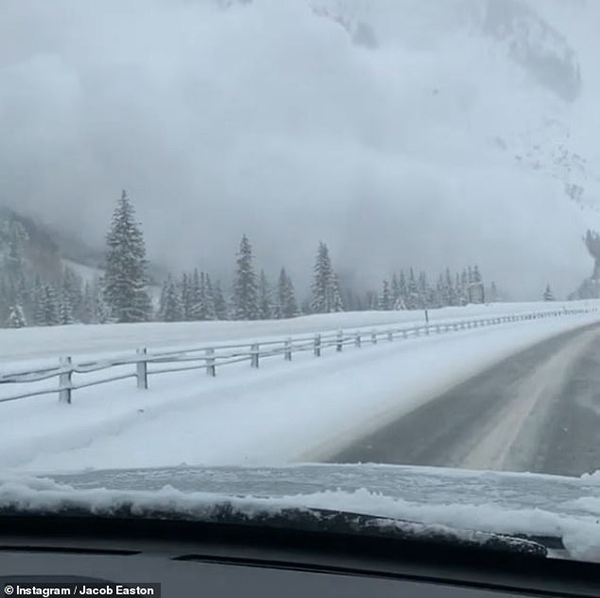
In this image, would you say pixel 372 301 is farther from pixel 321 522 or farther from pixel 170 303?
pixel 321 522

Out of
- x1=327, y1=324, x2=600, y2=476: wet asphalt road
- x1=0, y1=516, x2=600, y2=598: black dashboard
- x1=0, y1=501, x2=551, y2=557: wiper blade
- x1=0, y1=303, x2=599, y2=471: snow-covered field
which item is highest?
x1=0, y1=501, x2=551, y2=557: wiper blade

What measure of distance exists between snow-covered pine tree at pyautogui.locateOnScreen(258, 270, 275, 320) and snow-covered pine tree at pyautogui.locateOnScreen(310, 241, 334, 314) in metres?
6.42

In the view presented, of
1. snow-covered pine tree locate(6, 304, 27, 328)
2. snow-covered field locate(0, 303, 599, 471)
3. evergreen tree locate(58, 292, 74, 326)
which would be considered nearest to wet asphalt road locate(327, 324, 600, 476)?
snow-covered field locate(0, 303, 599, 471)

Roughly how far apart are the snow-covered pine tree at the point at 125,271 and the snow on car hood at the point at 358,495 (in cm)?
5129

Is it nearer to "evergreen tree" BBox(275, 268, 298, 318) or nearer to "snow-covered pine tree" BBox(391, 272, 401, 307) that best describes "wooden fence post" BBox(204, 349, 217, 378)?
"evergreen tree" BBox(275, 268, 298, 318)

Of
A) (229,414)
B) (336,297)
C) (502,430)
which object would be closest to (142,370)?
(229,414)

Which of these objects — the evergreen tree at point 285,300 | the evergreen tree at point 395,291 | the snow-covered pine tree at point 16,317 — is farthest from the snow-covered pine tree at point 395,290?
the snow-covered pine tree at point 16,317

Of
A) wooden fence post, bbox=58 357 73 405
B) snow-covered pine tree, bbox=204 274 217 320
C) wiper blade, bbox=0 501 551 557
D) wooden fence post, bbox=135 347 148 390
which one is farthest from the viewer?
snow-covered pine tree, bbox=204 274 217 320

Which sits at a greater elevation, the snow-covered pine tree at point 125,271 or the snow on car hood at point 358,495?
the snow-covered pine tree at point 125,271

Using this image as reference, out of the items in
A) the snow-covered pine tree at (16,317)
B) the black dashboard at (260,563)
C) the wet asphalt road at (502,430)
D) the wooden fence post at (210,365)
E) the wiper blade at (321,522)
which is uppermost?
the snow-covered pine tree at (16,317)

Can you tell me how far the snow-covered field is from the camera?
9875mm

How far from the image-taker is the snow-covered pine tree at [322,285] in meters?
76.4

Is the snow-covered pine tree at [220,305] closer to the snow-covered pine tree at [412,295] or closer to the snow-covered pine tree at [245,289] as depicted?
the snow-covered pine tree at [245,289]

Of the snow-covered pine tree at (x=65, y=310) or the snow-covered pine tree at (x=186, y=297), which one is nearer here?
the snow-covered pine tree at (x=65, y=310)
